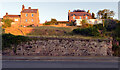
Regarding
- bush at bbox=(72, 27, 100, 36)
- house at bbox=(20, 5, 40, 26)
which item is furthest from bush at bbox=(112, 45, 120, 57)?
house at bbox=(20, 5, 40, 26)

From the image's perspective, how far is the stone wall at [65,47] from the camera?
55.2ft

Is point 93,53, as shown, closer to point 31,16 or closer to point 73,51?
point 73,51

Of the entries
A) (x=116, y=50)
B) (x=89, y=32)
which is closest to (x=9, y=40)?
(x=89, y=32)

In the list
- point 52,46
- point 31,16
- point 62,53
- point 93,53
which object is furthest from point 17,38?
point 31,16

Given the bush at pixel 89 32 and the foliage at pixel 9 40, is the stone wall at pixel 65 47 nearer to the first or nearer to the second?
the foliage at pixel 9 40

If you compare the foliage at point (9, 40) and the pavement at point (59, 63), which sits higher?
the foliage at point (9, 40)

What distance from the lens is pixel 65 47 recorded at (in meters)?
17.1

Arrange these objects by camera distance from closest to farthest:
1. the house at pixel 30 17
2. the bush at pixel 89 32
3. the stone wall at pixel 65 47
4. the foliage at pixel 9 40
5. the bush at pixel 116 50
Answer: the foliage at pixel 9 40 < the stone wall at pixel 65 47 < the bush at pixel 116 50 < the bush at pixel 89 32 < the house at pixel 30 17

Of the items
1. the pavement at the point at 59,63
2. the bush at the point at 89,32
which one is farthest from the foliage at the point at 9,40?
the bush at the point at 89,32

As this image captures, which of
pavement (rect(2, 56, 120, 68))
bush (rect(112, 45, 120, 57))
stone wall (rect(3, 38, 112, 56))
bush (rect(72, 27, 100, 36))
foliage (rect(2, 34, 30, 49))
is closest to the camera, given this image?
pavement (rect(2, 56, 120, 68))

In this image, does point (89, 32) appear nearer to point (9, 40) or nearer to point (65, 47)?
point (65, 47)

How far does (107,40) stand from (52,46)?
6.78 m

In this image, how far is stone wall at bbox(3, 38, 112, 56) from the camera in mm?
16812

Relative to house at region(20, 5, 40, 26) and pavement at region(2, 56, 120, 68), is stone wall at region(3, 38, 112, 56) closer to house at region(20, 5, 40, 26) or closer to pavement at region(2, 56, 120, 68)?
pavement at region(2, 56, 120, 68)
